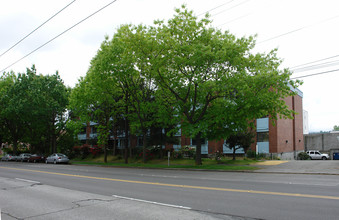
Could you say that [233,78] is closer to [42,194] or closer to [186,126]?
[186,126]

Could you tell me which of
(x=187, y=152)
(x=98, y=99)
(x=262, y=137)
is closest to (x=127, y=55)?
(x=98, y=99)

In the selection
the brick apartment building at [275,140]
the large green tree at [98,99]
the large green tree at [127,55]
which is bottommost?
the brick apartment building at [275,140]

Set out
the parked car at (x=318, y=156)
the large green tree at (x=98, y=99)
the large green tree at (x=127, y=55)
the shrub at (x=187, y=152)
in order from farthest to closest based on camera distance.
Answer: the parked car at (x=318, y=156) → the shrub at (x=187, y=152) → the large green tree at (x=98, y=99) → the large green tree at (x=127, y=55)

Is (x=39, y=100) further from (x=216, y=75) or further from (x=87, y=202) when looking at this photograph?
(x=87, y=202)

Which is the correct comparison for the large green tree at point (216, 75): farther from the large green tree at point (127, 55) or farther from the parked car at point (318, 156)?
the parked car at point (318, 156)

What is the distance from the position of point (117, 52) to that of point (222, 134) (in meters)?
11.7

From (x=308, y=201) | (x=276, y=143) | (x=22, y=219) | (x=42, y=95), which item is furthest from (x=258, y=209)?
(x=42, y=95)

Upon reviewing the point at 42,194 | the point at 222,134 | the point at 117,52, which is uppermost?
the point at 117,52

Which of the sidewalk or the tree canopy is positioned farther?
the tree canopy

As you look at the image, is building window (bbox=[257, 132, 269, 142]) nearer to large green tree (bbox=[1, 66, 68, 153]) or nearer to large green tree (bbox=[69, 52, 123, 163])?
large green tree (bbox=[69, 52, 123, 163])

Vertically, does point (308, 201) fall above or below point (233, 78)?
below

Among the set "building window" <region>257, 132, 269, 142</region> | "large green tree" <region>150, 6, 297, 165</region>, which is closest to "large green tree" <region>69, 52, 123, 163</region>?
"large green tree" <region>150, 6, 297, 165</region>

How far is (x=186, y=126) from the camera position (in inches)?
908

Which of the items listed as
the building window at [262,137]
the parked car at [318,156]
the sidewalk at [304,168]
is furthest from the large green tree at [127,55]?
the parked car at [318,156]
